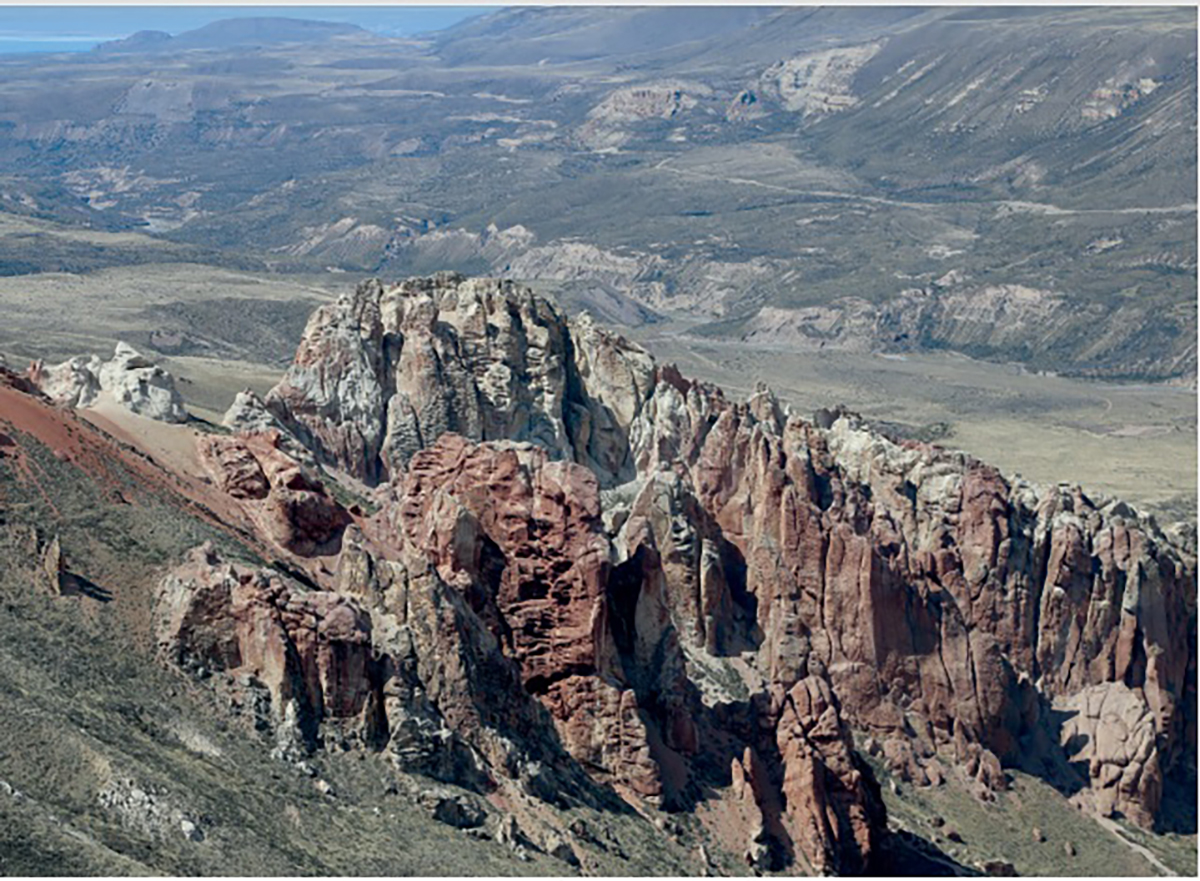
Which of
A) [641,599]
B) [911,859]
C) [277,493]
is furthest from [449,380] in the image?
[911,859]

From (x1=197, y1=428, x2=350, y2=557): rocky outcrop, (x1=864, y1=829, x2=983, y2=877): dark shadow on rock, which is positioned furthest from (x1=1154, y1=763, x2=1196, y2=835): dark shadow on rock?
(x1=197, y1=428, x2=350, y2=557): rocky outcrop

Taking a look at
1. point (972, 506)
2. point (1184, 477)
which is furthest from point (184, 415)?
point (1184, 477)

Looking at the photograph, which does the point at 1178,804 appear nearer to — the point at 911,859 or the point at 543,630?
the point at 911,859

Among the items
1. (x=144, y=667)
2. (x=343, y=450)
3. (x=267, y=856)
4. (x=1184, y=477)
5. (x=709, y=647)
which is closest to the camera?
(x=267, y=856)

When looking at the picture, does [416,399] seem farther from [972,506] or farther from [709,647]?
[972,506]

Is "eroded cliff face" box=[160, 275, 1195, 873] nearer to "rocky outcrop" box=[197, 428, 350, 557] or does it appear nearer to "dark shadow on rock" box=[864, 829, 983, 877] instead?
"rocky outcrop" box=[197, 428, 350, 557]

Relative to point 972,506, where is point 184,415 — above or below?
above
